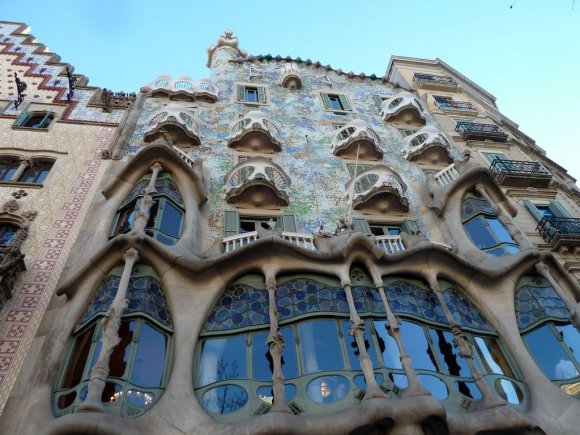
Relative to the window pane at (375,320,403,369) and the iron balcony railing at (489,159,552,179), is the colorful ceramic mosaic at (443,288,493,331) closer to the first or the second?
the window pane at (375,320,403,369)

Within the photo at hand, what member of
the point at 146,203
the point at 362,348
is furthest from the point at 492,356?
→ the point at 146,203

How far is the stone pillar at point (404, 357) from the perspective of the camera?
308 inches

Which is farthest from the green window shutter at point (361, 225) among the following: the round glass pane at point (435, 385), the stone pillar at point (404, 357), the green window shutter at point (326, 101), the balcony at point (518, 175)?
the green window shutter at point (326, 101)

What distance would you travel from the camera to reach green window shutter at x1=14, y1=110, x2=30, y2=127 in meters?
15.6

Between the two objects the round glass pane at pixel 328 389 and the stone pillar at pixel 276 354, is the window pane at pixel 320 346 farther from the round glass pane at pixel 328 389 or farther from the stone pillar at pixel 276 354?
the stone pillar at pixel 276 354

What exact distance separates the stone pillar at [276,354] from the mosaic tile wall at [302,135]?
3633 millimetres

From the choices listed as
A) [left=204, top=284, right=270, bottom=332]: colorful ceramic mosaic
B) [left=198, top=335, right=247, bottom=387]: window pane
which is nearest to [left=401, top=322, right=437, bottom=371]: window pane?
[left=204, top=284, right=270, bottom=332]: colorful ceramic mosaic

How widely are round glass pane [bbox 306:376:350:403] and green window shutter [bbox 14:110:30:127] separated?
13624mm

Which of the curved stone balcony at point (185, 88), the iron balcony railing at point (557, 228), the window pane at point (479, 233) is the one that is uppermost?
the curved stone balcony at point (185, 88)

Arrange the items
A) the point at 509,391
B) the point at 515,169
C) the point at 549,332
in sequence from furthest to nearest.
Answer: the point at 515,169, the point at 549,332, the point at 509,391

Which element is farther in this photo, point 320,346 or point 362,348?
point 320,346

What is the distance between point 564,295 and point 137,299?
33.3 ft

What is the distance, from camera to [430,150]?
57.0 ft

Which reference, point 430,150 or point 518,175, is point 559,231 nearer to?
point 518,175
